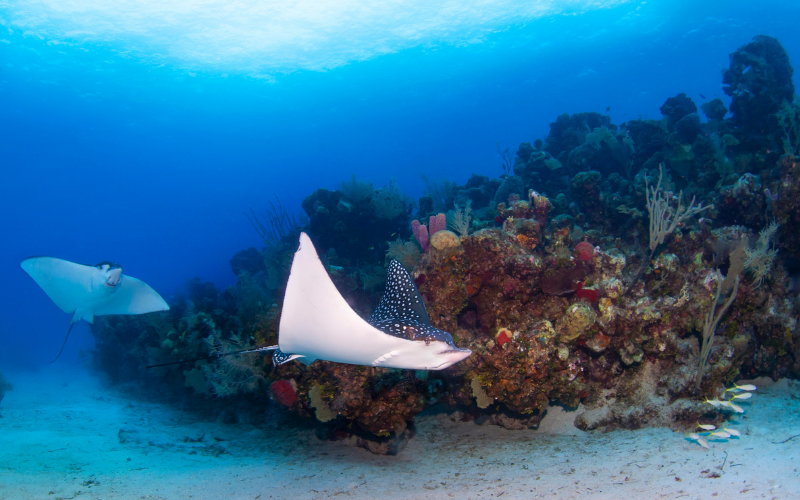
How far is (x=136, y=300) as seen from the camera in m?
6.79

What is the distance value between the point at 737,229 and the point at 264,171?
335ft

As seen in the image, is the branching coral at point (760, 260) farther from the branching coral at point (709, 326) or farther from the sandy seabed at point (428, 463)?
the sandy seabed at point (428, 463)

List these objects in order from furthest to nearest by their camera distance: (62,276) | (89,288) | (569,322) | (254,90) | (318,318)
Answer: (254,90), (89,288), (62,276), (569,322), (318,318)

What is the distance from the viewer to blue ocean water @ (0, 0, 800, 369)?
30.4 metres

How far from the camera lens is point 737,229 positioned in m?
6.85

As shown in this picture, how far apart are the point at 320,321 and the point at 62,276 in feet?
20.9

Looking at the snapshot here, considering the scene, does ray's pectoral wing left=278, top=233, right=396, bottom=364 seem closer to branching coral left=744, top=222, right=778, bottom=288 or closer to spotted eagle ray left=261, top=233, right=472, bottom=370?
spotted eagle ray left=261, top=233, right=472, bottom=370

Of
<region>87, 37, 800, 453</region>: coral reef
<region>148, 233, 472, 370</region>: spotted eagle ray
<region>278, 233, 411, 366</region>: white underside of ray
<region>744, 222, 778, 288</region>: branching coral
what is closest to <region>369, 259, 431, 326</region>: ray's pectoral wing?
<region>148, 233, 472, 370</region>: spotted eagle ray

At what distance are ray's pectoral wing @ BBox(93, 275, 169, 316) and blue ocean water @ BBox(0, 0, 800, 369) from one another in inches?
417

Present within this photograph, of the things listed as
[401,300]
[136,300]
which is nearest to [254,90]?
[136,300]

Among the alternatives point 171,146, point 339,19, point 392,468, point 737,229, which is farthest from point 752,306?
point 171,146

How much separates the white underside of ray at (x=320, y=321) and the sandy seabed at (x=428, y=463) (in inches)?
80.0

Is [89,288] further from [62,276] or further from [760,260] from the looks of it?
[760,260]

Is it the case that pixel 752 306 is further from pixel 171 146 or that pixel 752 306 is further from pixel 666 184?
pixel 171 146
